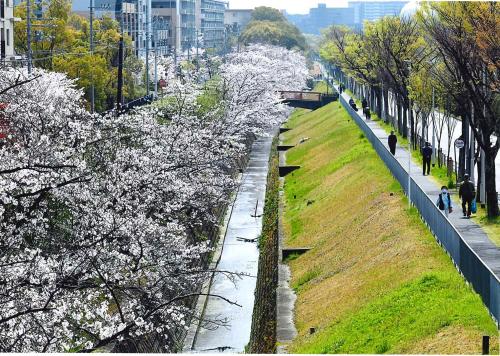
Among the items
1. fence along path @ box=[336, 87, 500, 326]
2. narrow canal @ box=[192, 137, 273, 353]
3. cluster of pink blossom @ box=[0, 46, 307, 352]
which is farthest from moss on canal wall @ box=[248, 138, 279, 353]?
fence along path @ box=[336, 87, 500, 326]

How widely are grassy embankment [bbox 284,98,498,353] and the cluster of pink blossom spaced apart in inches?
125

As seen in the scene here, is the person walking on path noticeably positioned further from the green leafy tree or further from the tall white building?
the tall white building

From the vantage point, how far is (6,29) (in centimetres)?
6241

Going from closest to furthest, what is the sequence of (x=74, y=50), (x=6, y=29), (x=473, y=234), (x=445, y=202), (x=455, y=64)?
(x=473, y=234)
(x=445, y=202)
(x=455, y=64)
(x=6, y=29)
(x=74, y=50)

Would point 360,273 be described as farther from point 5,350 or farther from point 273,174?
point 273,174

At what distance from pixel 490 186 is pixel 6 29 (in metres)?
38.8

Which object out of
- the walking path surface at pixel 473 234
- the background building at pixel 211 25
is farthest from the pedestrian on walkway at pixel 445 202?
the background building at pixel 211 25

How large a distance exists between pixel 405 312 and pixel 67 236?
6997 mm

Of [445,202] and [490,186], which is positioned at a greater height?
Answer: [490,186]

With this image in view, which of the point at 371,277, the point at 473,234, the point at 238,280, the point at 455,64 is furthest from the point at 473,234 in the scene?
the point at 238,280

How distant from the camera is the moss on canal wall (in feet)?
87.8

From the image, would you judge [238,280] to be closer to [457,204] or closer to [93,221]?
[457,204]

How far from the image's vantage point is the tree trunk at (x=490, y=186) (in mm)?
30203

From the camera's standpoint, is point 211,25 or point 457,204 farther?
point 211,25
